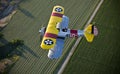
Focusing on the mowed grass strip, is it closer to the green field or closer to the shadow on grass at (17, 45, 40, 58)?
the green field

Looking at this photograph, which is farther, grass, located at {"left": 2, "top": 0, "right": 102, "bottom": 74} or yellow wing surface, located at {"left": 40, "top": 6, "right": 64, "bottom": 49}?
grass, located at {"left": 2, "top": 0, "right": 102, "bottom": 74}

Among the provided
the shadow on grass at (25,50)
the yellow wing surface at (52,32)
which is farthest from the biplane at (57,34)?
the shadow on grass at (25,50)

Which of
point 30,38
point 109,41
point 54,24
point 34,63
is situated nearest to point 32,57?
point 34,63

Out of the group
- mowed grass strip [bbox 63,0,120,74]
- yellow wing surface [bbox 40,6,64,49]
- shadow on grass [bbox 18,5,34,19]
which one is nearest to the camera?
yellow wing surface [bbox 40,6,64,49]

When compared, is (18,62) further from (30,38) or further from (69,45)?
(69,45)

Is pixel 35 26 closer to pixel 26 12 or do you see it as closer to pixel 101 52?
pixel 26 12

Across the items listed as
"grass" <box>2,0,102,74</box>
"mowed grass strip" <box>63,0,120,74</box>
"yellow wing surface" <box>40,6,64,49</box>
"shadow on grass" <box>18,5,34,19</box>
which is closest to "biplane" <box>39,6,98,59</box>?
"yellow wing surface" <box>40,6,64,49</box>

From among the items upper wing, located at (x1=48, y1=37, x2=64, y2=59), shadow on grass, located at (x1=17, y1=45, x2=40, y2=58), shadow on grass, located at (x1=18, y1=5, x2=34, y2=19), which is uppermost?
shadow on grass, located at (x1=18, y1=5, x2=34, y2=19)

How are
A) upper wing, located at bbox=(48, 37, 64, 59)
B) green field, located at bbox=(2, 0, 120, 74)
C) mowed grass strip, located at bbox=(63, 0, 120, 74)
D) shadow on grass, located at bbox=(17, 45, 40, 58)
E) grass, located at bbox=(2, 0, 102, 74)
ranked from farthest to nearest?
shadow on grass, located at bbox=(17, 45, 40, 58), grass, located at bbox=(2, 0, 102, 74), green field, located at bbox=(2, 0, 120, 74), mowed grass strip, located at bbox=(63, 0, 120, 74), upper wing, located at bbox=(48, 37, 64, 59)
